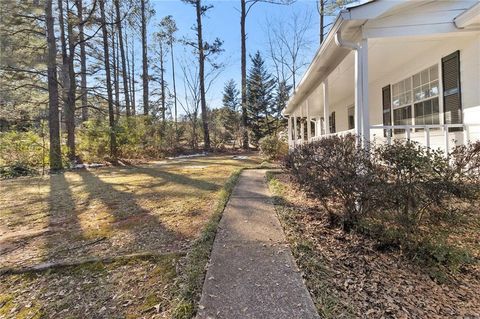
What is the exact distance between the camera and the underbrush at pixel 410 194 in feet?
8.32

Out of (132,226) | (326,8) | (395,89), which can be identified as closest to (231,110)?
(326,8)

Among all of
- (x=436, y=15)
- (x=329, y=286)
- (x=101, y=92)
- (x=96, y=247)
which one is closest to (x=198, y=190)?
(x=96, y=247)

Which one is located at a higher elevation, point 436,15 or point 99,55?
point 99,55

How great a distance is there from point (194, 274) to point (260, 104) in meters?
25.2

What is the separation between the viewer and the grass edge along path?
1.92 m

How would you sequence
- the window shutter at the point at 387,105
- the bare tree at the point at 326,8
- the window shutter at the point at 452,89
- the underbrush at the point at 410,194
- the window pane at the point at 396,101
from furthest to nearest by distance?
the bare tree at the point at 326,8, the window shutter at the point at 387,105, the window pane at the point at 396,101, the window shutter at the point at 452,89, the underbrush at the point at 410,194

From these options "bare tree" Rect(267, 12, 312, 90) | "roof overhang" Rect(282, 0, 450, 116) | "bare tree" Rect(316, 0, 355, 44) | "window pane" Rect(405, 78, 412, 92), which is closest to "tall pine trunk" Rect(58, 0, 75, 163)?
"roof overhang" Rect(282, 0, 450, 116)

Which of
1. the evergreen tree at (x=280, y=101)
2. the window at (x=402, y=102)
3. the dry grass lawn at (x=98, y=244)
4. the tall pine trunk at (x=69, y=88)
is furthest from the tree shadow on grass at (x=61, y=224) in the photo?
the evergreen tree at (x=280, y=101)

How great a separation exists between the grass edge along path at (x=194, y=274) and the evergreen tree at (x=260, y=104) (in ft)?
71.0

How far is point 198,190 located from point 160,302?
3.89 m

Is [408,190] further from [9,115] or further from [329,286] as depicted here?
[9,115]

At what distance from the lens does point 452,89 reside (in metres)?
5.30

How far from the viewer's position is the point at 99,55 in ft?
55.1

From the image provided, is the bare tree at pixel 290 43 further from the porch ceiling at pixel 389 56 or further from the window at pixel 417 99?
the window at pixel 417 99
